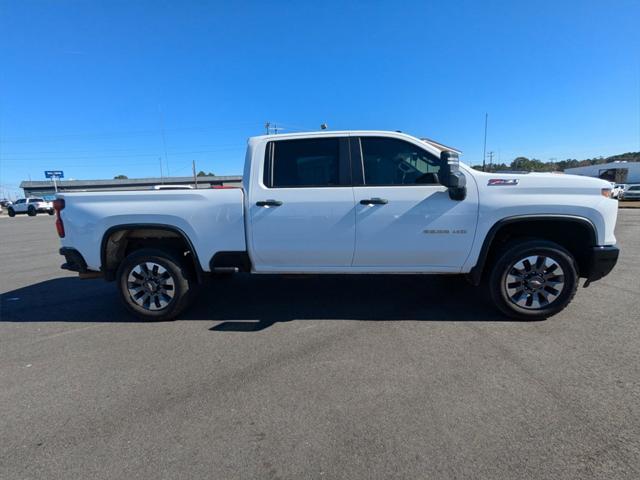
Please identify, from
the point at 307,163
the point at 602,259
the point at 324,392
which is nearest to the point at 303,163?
the point at 307,163

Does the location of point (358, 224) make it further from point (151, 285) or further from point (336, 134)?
point (151, 285)

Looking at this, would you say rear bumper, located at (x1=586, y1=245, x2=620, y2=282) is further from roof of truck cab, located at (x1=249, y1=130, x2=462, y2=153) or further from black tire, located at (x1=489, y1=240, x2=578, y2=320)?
roof of truck cab, located at (x1=249, y1=130, x2=462, y2=153)

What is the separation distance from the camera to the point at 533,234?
3.94 m

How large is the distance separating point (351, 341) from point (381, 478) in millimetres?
1589

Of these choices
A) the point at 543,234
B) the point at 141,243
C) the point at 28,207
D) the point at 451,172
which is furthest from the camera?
the point at 28,207

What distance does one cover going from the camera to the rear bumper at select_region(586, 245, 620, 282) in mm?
3572

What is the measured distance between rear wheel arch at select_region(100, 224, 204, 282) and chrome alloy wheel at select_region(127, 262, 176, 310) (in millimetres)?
279

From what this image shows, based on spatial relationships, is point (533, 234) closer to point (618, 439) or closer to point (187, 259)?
point (618, 439)

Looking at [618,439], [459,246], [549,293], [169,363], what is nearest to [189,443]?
[169,363]

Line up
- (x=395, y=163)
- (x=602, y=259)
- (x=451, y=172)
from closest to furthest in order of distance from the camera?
(x=451, y=172) < (x=602, y=259) < (x=395, y=163)

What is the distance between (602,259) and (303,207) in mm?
3237

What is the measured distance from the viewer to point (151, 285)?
3.99m

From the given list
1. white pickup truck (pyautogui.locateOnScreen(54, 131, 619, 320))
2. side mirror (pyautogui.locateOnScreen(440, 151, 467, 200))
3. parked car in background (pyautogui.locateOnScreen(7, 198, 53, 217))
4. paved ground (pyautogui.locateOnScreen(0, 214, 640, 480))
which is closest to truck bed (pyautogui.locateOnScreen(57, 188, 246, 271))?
white pickup truck (pyautogui.locateOnScreen(54, 131, 619, 320))

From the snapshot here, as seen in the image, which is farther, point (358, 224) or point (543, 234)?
point (543, 234)
